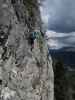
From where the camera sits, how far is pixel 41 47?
1526 centimetres

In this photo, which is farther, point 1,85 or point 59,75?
point 59,75

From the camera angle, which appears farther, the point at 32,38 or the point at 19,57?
the point at 32,38

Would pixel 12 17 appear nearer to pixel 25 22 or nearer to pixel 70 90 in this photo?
pixel 25 22

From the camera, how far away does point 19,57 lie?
39.7ft

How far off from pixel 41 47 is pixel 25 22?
83.7 inches

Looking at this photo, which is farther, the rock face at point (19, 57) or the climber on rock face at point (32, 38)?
the climber on rock face at point (32, 38)

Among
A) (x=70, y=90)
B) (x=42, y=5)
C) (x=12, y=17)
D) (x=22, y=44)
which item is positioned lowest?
(x=70, y=90)

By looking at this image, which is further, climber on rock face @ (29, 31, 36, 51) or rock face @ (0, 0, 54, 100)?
climber on rock face @ (29, 31, 36, 51)

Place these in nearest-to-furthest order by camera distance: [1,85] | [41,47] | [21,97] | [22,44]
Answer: [1,85], [21,97], [22,44], [41,47]

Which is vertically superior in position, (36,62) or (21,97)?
(36,62)

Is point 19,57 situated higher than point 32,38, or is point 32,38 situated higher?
point 32,38

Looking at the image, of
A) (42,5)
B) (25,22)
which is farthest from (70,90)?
(25,22)

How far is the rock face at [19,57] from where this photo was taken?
11.3 meters

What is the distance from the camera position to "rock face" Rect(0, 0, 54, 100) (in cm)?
1128
